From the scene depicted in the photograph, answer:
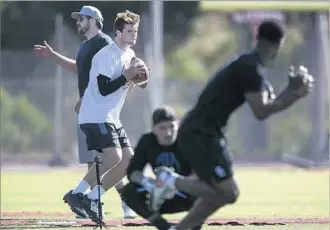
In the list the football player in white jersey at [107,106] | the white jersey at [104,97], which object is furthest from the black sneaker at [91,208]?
the white jersey at [104,97]

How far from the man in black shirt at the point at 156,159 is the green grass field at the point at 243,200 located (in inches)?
66.6

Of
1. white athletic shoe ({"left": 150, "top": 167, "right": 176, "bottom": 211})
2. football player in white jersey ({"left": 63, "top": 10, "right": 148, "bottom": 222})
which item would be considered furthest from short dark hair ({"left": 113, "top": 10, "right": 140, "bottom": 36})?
white athletic shoe ({"left": 150, "top": 167, "right": 176, "bottom": 211})

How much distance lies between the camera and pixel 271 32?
8734mm

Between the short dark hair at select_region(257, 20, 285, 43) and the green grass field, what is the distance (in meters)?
2.92

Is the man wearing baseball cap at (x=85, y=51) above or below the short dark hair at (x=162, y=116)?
above

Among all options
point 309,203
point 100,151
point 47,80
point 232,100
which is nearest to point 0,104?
point 47,80

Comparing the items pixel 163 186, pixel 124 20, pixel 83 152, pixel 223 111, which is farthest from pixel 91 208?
pixel 223 111

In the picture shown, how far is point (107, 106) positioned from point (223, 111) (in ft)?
9.91

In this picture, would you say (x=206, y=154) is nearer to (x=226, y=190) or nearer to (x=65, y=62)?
(x=226, y=190)

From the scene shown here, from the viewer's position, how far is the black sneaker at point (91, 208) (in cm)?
1130

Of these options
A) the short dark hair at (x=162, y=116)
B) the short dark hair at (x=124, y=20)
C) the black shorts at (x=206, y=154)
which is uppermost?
the short dark hair at (x=124, y=20)

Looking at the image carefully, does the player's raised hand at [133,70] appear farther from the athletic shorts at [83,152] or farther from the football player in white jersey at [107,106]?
→ the athletic shorts at [83,152]

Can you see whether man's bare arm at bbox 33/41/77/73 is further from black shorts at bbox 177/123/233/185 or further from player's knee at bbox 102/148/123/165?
black shorts at bbox 177/123/233/185

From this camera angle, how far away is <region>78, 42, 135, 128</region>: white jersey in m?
A: 11.5
